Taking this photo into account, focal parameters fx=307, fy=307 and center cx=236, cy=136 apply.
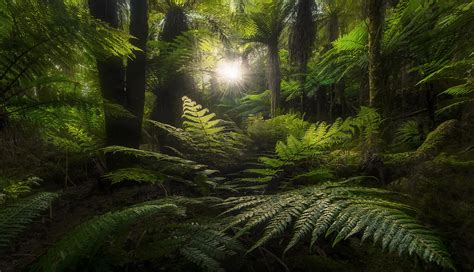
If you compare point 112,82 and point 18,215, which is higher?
point 112,82

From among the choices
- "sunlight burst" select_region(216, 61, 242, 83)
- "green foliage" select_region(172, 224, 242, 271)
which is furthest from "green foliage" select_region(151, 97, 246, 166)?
"sunlight burst" select_region(216, 61, 242, 83)

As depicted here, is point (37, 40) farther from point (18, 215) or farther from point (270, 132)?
point (270, 132)

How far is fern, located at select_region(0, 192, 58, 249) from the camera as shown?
1.35 m

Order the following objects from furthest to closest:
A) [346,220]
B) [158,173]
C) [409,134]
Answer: [409,134]
[158,173]
[346,220]

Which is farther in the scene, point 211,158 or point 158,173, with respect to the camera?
point 211,158

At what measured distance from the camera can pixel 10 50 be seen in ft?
7.02

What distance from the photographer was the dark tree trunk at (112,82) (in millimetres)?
3346

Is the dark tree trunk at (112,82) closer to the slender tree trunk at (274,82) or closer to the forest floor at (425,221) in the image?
the forest floor at (425,221)

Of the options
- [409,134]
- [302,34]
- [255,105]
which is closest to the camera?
[409,134]

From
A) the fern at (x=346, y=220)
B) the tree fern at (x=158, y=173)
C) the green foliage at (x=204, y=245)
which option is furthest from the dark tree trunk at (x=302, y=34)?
the green foliage at (x=204, y=245)

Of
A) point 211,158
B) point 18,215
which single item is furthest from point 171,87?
point 18,215

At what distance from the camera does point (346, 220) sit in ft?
4.58

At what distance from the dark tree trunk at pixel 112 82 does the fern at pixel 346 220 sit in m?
2.09

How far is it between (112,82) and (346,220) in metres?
2.94
